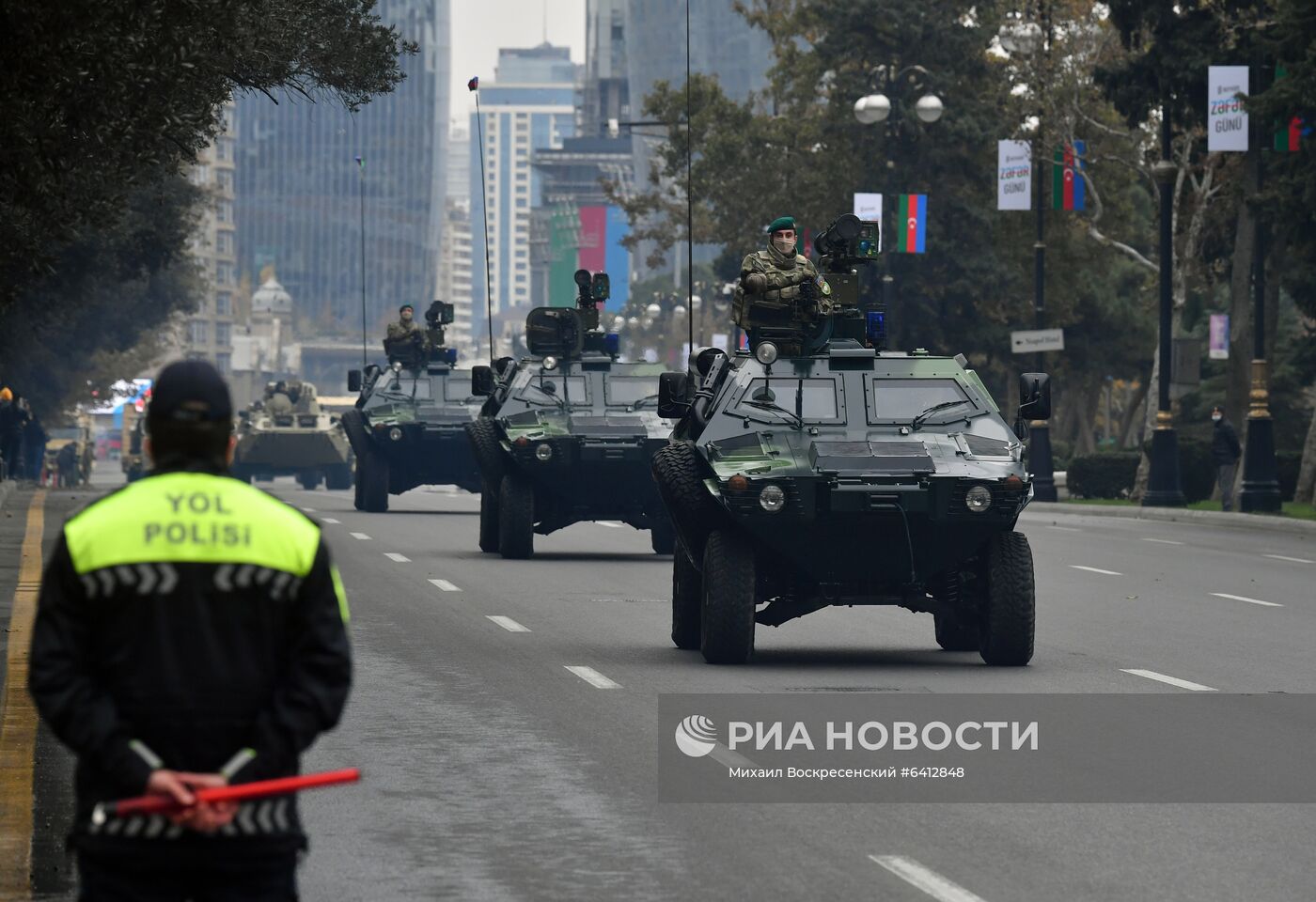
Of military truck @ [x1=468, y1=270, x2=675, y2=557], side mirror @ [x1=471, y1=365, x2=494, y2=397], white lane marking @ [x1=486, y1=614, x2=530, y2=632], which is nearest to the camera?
white lane marking @ [x1=486, y1=614, x2=530, y2=632]

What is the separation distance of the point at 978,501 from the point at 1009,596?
2.19 ft

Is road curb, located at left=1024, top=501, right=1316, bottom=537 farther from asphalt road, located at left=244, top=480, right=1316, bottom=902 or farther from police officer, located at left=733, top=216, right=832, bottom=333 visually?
police officer, located at left=733, top=216, right=832, bottom=333

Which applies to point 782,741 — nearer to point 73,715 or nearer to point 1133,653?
point 1133,653

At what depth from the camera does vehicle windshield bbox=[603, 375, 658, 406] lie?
86.0ft

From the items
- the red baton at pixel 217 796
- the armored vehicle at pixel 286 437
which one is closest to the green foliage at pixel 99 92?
the red baton at pixel 217 796

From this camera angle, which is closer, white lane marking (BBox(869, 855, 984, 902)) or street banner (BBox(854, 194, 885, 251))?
white lane marking (BBox(869, 855, 984, 902))

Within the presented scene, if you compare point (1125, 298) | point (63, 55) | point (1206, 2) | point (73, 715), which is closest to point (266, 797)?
point (73, 715)

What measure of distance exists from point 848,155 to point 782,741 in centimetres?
5299

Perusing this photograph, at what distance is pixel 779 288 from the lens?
16188mm

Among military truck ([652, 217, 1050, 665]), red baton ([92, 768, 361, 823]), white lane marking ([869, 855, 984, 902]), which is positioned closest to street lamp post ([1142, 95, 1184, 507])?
military truck ([652, 217, 1050, 665])

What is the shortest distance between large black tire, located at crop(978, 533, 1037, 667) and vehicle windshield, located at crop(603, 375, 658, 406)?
11.8 meters

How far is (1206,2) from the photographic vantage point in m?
41.6

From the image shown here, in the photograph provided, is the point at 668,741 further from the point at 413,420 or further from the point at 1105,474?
the point at 1105,474

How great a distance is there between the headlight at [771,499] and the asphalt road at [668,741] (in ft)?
2.93
